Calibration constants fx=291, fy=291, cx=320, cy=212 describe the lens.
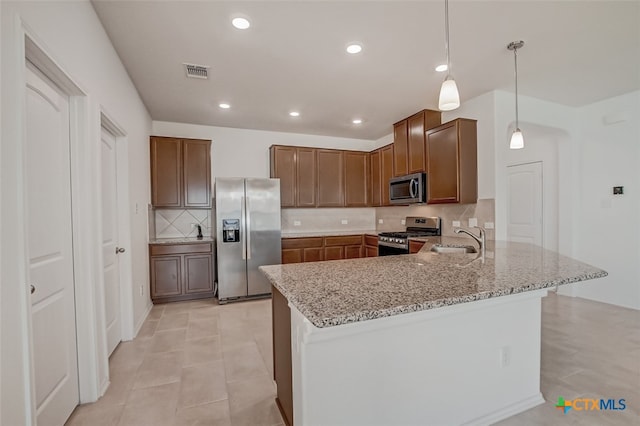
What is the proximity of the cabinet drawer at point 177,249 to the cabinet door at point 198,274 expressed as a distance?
0.28 ft

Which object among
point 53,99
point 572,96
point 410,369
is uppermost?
point 572,96

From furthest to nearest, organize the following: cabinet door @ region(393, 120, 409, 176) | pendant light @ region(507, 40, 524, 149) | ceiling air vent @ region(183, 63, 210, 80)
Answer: cabinet door @ region(393, 120, 409, 176)
ceiling air vent @ region(183, 63, 210, 80)
pendant light @ region(507, 40, 524, 149)

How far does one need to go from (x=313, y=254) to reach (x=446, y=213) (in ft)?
7.04

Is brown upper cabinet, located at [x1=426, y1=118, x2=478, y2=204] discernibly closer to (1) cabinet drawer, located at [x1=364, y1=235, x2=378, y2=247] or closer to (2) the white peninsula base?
(1) cabinet drawer, located at [x1=364, y1=235, x2=378, y2=247]

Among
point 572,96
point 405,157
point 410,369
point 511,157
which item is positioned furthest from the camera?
point 511,157

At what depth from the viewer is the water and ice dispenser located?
4176 millimetres

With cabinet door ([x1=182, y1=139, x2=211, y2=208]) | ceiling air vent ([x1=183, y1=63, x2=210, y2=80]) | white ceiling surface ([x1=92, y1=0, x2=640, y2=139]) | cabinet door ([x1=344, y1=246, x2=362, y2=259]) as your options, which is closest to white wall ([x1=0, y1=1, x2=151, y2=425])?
white ceiling surface ([x1=92, y1=0, x2=640, y2=139])

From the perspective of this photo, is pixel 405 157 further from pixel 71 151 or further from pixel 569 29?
pixel 71 151

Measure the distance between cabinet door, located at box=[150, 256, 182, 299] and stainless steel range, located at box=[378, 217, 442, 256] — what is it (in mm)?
3014

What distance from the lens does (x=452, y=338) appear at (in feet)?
5.10

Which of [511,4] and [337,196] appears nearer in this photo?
[511,4]

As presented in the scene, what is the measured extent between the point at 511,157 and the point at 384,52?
12.0 ft

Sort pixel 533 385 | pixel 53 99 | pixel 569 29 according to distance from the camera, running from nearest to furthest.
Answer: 1. pixel 53 99
2. pixel 533 385
3. pixel 569 29

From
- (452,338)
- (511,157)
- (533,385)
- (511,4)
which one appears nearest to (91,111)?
(452,338)
